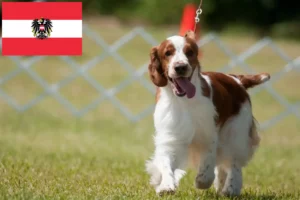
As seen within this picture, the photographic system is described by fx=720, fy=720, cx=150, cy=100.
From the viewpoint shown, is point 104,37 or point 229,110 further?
point 104,37

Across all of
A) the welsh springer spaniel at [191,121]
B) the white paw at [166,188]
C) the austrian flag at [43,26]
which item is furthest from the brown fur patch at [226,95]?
the austrian flag at [43,26]

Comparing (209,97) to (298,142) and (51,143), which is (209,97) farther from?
(298,142)

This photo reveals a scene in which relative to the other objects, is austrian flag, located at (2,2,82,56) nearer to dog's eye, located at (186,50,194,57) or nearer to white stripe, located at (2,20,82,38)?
white stripe, located at (2,20,82,38)

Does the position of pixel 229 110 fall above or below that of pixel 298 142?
above

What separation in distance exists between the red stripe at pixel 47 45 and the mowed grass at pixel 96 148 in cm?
133

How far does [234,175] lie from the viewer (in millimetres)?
6496

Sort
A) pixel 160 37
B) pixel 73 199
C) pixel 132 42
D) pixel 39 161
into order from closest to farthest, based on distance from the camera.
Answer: pixel 73 199 → pixel 39 161 → pixel 160 37 → pixel 132 42

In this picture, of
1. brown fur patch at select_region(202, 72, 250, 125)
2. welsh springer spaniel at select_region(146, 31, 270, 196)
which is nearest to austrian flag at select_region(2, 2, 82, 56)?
brown fur patch at select_region(202, 72, 250, 125)

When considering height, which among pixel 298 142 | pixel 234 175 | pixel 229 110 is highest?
pixel 229 110

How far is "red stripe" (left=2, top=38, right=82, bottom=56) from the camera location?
10945 mm

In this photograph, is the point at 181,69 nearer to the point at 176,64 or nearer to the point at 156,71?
the point at 176,64

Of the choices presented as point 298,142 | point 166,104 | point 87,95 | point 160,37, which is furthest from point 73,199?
point 160,37

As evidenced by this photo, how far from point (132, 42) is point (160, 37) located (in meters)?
2.36

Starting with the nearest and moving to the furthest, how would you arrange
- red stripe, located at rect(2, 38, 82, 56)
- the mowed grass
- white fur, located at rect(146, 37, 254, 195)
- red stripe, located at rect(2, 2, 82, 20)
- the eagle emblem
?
1. white fur, located at rect(146, 37, 254, 195)
2. the mowed grass
3. the eagle emblem
4. red stripe, located at rect(2, 2, 82, 20)
5. red stripe, located at rect(2, 38, 82, 56)
